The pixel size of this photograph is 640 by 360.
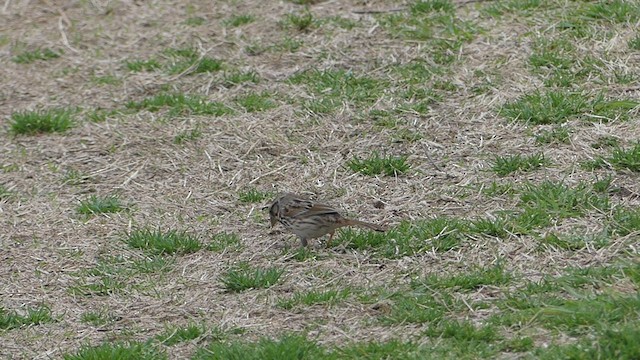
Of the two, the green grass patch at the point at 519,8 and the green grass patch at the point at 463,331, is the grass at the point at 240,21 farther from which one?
the green grass patch at the point at 463,331

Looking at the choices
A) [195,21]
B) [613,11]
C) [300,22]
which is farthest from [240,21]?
[613,11]

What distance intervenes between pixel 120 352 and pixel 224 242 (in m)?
1.68

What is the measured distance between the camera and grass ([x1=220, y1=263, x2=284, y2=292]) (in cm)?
717

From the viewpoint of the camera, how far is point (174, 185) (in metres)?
8.92

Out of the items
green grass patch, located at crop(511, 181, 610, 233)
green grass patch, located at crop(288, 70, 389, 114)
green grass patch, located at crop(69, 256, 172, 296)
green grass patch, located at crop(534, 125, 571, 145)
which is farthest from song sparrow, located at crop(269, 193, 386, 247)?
green grass patch, located at crop(288, 70, 389, 114)

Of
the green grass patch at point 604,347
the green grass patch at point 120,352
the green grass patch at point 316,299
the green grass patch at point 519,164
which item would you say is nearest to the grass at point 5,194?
the green grass patch at point 120,352

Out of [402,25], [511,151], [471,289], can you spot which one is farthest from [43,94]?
[471,289]

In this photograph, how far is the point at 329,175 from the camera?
8742 mm

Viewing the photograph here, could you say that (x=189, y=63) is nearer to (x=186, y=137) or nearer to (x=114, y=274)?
(x=186, y=137)

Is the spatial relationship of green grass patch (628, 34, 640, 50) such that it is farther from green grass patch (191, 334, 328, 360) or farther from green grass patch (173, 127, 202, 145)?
green grass patch (191, 334, 328, 360)

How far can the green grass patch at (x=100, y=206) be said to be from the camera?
857 cm

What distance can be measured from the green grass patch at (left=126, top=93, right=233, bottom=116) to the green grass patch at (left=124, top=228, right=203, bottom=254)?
2.19m

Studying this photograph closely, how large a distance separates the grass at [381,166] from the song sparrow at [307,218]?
3.51 feet

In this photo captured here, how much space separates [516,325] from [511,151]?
2.68 meters
